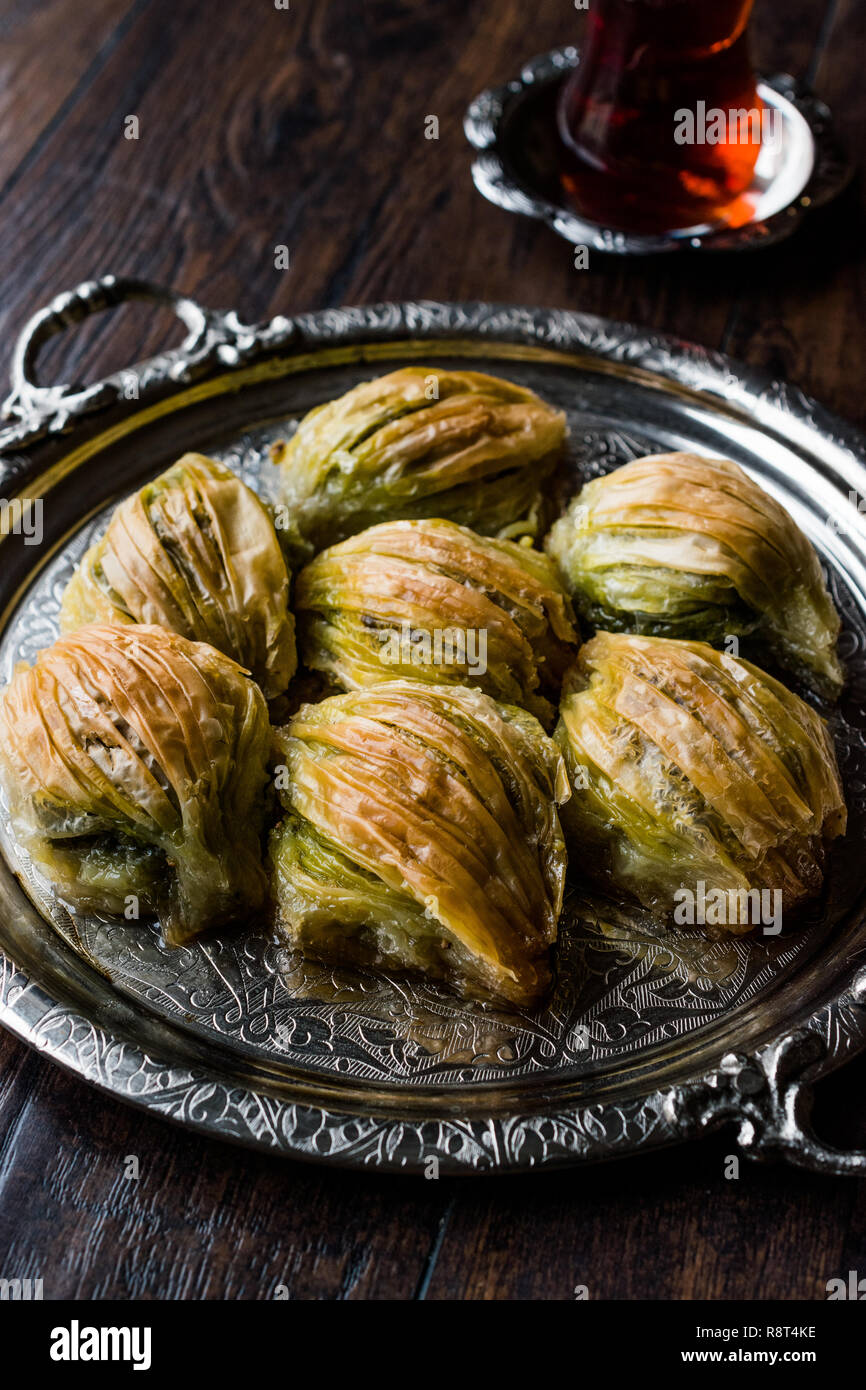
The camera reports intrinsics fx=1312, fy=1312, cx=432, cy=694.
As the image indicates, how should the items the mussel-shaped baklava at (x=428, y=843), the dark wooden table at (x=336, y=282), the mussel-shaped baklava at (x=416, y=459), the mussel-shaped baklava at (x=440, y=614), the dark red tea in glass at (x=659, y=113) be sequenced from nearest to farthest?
the dark wooden table at (x=336, y=282), the mussel-shaped baklava at (x=428, y=843), the mussel-shaped baklava at (x=440, y=614), the mussel-shaped baklava at (x=416, y=459), the dark red tea in glass at (x=659, y=113)

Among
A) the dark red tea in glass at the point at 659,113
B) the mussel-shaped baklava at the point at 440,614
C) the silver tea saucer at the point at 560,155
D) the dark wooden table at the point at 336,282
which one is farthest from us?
the silver tea saucer at the point at 560,155

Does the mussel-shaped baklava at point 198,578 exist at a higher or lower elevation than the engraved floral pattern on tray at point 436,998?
higher

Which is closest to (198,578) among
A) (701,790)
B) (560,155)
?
(701,790)

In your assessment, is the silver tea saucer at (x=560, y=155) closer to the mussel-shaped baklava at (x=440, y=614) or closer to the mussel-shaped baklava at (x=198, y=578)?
the mussel-shaped baklava at (x=440, y=614)

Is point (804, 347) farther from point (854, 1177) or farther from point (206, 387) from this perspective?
point (854, 1177)

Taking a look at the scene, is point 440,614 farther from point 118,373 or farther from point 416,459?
point 118,373

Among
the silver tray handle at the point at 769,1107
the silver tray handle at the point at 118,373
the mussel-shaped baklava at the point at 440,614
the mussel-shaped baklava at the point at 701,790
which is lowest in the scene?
the silver tray handle at the point at 769,1107

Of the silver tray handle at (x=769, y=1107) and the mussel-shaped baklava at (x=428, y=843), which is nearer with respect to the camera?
the silver tray handle at (x=769, y=1107)

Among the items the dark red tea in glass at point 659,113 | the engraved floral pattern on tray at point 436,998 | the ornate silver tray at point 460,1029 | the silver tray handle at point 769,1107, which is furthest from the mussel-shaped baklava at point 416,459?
the silver tray handle at point 769,1107
